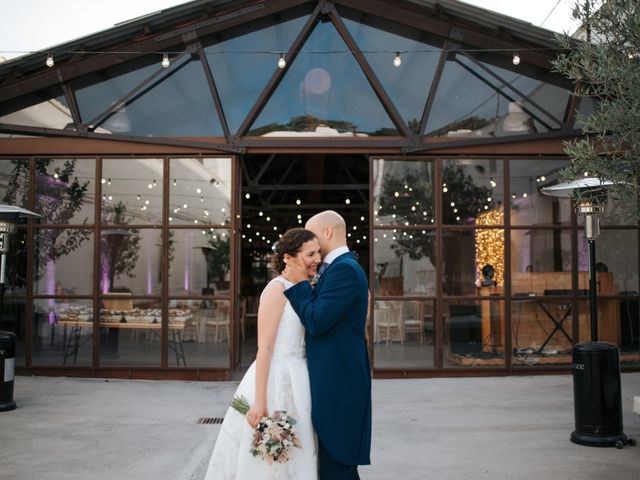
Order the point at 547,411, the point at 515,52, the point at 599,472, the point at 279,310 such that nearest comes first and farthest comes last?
the point at 279,310 → the point at 599,472 → the point at 547,411 → the point at 515,52

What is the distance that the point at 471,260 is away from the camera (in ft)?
31.4

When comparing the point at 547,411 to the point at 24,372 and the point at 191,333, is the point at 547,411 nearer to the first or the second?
the point at 191,333

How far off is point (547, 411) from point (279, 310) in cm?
496

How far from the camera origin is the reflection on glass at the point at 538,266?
9.56 metres

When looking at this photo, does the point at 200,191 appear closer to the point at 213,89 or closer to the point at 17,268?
the point at 213,89

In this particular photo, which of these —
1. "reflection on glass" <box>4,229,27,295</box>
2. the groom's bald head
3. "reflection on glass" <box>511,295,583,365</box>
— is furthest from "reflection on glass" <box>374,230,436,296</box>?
the groom's bald head

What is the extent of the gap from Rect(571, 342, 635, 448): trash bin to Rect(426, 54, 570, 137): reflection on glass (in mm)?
4519

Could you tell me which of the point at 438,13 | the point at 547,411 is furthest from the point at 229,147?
the point at 547,411

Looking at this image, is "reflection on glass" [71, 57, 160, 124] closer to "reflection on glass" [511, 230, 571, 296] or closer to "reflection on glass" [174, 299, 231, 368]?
"reflection on glass" [174, 299, 231, 368]

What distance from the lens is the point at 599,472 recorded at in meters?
5.00

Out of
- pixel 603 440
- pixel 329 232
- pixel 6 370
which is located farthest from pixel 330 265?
pixel 6 370

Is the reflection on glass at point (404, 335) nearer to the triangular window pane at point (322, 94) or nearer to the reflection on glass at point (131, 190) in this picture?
the triangular window pane at point (322, 94)

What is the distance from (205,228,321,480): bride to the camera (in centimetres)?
312

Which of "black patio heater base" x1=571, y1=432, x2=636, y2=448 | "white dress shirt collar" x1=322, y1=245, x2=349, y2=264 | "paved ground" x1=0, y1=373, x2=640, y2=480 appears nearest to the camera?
"white dress shirt collar" x1=322, y1=245, x2=349, y2=264
